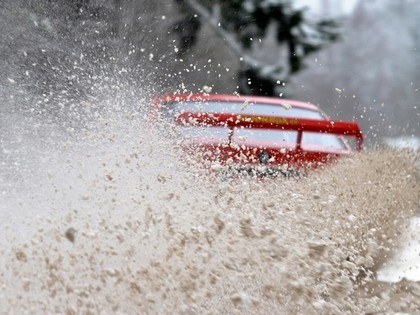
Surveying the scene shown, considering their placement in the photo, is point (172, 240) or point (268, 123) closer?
point (172, 240)

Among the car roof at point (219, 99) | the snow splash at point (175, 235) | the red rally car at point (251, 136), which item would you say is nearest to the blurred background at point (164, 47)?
the car roof at point (219, 99)

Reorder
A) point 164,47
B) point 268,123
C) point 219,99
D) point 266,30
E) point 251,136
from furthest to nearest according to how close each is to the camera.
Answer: point 266,30, point 164,47, point 219,99, point 251,136, point 268,123

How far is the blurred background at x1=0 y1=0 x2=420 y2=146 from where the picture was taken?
10000 millimetres

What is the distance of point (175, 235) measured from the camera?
4102 millimetres

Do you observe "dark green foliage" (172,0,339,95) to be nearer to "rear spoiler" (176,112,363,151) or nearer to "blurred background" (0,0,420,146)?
"blurred background" (0,0,420,146)

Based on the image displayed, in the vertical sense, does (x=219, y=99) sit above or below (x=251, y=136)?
above

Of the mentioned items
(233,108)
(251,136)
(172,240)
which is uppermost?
(233,108)

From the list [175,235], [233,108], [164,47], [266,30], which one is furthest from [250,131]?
[266,30]

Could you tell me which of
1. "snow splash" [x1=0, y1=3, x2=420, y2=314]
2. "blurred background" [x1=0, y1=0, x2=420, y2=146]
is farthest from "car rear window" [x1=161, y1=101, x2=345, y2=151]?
"blurred background" [x1=0, y1=0, x2=420, y2=146]

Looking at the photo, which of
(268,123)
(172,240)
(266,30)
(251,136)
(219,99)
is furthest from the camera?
(266,30)

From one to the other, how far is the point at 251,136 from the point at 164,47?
7799mm

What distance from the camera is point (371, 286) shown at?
4906 millimetres

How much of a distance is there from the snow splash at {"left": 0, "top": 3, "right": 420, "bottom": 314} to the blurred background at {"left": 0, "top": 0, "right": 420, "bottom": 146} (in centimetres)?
122

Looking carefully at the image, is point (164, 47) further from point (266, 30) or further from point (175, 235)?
point (175, 235)
